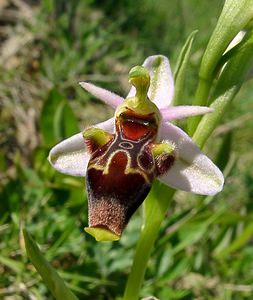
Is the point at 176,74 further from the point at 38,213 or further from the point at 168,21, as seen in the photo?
the point at 168,21

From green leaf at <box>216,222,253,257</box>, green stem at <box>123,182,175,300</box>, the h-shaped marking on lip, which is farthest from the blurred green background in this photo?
the h-shaped marking on lip

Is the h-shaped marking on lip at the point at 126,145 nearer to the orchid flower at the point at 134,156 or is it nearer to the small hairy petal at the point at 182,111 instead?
the orchid flower at the point at 134,156

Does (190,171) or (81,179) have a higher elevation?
(190,171)

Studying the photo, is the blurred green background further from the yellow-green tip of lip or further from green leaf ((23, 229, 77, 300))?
the yellow-green tip of lip

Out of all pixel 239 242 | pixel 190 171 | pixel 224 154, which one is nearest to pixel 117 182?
pixel 190 171

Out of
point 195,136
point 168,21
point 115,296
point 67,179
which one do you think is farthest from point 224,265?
point 168,21

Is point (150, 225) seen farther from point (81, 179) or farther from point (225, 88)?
point (81, 179)

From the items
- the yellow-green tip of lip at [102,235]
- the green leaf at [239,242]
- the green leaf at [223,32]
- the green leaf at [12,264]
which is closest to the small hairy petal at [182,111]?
the green leaf at [223,32]
